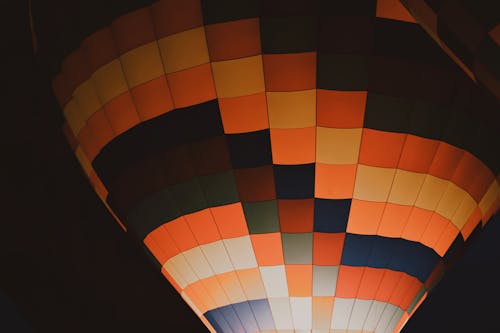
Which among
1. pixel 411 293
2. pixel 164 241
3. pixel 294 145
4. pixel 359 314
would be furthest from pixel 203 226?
pixel 411 293

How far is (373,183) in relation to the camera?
3.08 meters

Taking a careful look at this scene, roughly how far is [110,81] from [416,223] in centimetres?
204

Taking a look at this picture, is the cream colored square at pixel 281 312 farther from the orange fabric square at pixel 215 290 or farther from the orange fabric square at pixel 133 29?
the orange fabric square at pixel 133 29

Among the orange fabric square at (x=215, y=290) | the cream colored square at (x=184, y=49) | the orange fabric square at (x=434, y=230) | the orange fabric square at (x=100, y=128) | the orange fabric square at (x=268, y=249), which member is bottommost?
the orange fabric square at (x=215, y=290)

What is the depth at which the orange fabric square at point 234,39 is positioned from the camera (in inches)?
109

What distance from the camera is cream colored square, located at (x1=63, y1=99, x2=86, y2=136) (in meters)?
3.14

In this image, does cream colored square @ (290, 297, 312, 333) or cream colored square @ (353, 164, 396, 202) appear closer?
cream colored square @ (353, 164, 396, 202)

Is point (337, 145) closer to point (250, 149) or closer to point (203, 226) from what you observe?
point (250, 149)

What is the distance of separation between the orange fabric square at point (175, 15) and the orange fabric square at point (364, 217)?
1420 mm

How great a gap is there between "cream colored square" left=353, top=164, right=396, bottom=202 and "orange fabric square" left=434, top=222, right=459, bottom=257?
45 cm

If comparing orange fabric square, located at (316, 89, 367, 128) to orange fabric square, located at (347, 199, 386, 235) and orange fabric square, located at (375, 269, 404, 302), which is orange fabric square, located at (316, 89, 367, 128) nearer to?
orange fabric square, located at (347, 199, 386, 235)

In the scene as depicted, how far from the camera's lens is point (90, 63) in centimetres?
301

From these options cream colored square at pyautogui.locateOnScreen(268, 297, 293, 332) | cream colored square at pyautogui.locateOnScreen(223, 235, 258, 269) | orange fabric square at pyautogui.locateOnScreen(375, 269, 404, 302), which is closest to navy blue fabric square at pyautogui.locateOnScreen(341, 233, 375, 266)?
orange fabric square at pyautogui.locateOnScreen(375, 269, 404, 302)

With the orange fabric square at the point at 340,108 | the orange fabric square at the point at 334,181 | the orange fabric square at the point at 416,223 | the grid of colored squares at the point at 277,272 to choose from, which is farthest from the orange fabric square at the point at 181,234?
the orange fabric square at the point at 416,223
